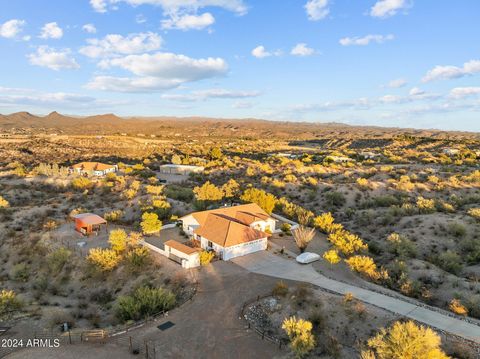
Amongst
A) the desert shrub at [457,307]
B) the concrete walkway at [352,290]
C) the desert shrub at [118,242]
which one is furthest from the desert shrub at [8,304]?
the desert shrub at [457,307]

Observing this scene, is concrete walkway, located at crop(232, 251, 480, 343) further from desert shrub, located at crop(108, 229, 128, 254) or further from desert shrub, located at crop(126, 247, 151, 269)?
desert shrub, located at crop(108, 229, 128, 254)

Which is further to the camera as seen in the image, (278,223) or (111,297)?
(278,223)

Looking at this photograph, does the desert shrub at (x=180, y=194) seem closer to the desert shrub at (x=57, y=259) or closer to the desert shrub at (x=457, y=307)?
the desert shrub at (x=57, y=259)

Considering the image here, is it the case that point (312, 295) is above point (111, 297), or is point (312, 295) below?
above

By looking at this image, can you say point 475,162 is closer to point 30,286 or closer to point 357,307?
point 357,307

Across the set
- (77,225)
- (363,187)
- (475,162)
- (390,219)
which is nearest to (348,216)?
(390,219)

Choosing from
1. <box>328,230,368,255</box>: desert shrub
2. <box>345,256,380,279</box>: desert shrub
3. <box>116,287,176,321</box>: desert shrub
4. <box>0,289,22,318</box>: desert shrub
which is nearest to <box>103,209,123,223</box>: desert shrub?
<box>0,289,22,318</box>: desert shrub

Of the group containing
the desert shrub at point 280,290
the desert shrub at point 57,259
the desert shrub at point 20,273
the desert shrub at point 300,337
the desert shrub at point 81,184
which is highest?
the desert shrub at point 81,184

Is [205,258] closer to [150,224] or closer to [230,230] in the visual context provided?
[230,230]
